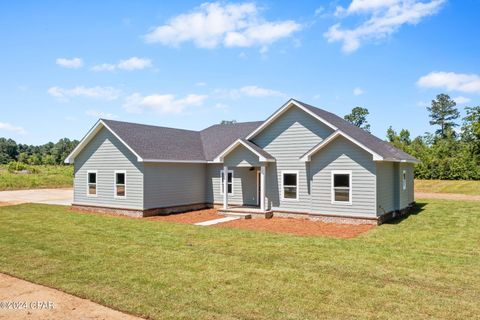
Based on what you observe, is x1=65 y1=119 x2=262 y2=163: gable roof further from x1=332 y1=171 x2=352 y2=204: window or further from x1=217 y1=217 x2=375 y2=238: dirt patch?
x1=332 y1=171 x2=352 y2=204: window

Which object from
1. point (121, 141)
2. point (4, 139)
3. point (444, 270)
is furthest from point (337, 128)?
point (4, 139)

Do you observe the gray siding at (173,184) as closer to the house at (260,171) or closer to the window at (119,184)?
the house at (260,171)

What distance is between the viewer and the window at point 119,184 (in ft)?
67.1

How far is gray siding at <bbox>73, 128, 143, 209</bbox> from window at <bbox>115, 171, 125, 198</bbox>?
0.24 metres

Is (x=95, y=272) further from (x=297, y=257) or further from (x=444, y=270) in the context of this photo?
(x=444, y=270)

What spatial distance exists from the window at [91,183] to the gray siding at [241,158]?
806 centimetres

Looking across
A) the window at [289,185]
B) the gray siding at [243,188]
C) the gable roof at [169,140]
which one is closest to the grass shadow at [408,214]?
the window at [289,185]

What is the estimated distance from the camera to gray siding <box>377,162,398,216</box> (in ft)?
54.3

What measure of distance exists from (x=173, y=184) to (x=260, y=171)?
5088 millimetres

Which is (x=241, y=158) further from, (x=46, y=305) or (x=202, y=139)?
(x=46, y=305)

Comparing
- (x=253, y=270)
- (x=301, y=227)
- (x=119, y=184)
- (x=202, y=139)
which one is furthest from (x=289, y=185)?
(x=253, y=270)

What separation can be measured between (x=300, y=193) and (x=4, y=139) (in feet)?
549

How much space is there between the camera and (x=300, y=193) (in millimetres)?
18312

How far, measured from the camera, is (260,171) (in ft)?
66.8
